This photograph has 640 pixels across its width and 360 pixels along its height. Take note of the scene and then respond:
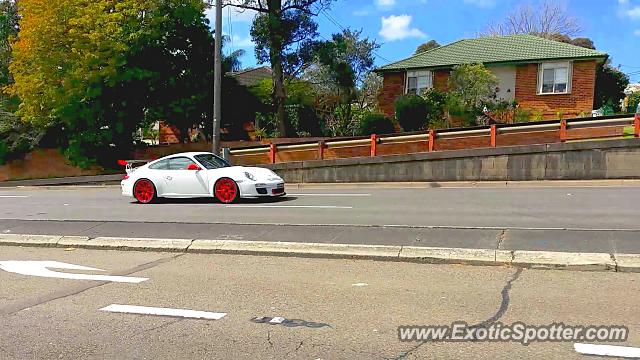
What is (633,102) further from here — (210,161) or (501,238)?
(501,238)

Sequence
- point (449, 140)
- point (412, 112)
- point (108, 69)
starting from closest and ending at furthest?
point (449, 140) → point (108, 69) → point (412, 112)

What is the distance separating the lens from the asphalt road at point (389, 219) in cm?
780

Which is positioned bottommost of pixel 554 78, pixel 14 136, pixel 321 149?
pixel 321 149

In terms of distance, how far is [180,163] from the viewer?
564 inches

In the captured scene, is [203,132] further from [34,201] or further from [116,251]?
[116,251]

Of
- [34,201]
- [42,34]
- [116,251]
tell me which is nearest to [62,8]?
[42,34]

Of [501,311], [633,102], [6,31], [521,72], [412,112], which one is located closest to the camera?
[501,311]

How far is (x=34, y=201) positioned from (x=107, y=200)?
8.18 ft

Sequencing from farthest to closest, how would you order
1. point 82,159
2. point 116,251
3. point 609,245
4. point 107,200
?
point 82,159, point 107,200, point 116,251, point 609,245

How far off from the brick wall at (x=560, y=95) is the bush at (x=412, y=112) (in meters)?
6.12

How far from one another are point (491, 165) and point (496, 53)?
1374cm

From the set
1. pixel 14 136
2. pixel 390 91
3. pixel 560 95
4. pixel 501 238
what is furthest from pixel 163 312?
pixel 14 136

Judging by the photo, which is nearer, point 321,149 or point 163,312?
point 163,312

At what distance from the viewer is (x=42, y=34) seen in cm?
2472
